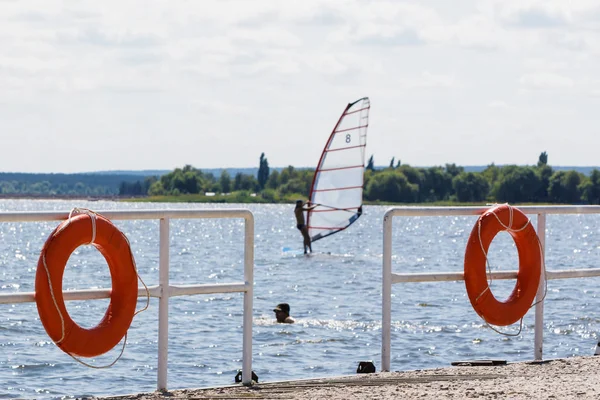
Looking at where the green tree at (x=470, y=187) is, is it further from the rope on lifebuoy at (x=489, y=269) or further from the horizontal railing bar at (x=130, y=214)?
the horizontal railing bar at (x=130, y=214)

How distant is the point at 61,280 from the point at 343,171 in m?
38.1

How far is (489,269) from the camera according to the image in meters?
6.59

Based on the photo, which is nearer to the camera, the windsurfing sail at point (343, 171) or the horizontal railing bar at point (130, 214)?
the horizontal railing bar at point (130, 214)

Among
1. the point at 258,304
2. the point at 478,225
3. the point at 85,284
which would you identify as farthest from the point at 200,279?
the point at 478,225

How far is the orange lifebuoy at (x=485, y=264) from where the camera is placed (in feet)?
22.2

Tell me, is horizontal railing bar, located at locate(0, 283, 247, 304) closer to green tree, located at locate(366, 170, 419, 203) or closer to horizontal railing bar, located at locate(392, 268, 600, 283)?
horizontal railing bar, located at locate(392, 268, 600, 283)

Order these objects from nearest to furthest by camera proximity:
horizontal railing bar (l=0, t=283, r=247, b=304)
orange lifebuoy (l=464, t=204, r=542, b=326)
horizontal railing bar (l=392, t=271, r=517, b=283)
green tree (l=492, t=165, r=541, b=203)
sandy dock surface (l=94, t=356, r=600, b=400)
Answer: horizontal railing bar (l=0, t=283, r=247, b=304) < sandy dock surface (l=94, t=356, r=600, b=400) < horizontal railing bar (l=392, t=271, r=517, b=283) < orange lifebuoy (l=464, t=204, r=542, b=326) < green tree (l=492, t=165, r=541, b=203)

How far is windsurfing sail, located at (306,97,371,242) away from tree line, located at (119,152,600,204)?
304 ft

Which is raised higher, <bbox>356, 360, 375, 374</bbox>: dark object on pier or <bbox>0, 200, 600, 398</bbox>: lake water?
<bbox>356, 360, 375, 374</bbox>: dark object on pier

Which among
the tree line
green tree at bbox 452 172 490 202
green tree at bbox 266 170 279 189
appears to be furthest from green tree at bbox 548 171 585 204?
green tree at bbox 266 170 279 189

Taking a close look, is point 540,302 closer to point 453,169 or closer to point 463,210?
point 463,210

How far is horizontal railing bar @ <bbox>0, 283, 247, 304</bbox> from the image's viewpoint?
208 inches

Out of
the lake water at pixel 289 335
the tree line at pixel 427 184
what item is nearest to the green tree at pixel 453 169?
the tree line at pixel 427 184

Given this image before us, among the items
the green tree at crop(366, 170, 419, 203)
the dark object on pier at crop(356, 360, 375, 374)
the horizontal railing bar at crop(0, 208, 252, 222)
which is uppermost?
the green tree at crop(366, 170, 419, 203)
